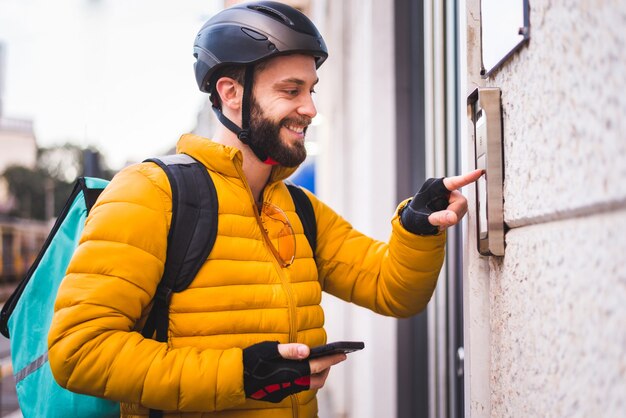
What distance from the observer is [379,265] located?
87.7 inches

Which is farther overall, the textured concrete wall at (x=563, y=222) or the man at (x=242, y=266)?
the man at (x=242, y=266)

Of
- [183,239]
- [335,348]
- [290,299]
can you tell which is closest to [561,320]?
[335,348]

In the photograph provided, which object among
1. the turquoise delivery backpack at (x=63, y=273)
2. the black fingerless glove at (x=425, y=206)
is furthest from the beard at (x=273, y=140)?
the black fingerless glove at (x=425, y=206)

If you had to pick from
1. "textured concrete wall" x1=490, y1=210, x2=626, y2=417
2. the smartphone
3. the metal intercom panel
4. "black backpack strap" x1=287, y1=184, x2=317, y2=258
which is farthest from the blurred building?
"textured concrete wall" x1=490, y1=210, x2=626, y2=417

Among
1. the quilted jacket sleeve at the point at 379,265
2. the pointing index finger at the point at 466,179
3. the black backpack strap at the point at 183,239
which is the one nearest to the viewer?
the pointing index finger at the point at 466,179

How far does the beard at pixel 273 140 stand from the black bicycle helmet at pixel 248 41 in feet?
0.08

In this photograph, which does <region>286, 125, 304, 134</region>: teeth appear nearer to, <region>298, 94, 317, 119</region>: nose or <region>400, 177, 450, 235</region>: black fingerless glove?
<region>298, 94, 317, 119</region>: nose

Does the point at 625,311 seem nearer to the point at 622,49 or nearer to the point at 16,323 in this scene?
the point at 622,49

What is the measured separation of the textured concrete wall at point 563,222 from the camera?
89cm

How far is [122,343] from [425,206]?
3.23 feet

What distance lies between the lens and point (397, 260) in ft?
6.83

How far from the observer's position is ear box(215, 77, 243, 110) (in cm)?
220

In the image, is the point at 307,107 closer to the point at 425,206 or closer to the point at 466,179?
Result: the point at 425,206

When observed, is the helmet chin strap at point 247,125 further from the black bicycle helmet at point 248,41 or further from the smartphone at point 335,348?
the smartphone at point 335,348
